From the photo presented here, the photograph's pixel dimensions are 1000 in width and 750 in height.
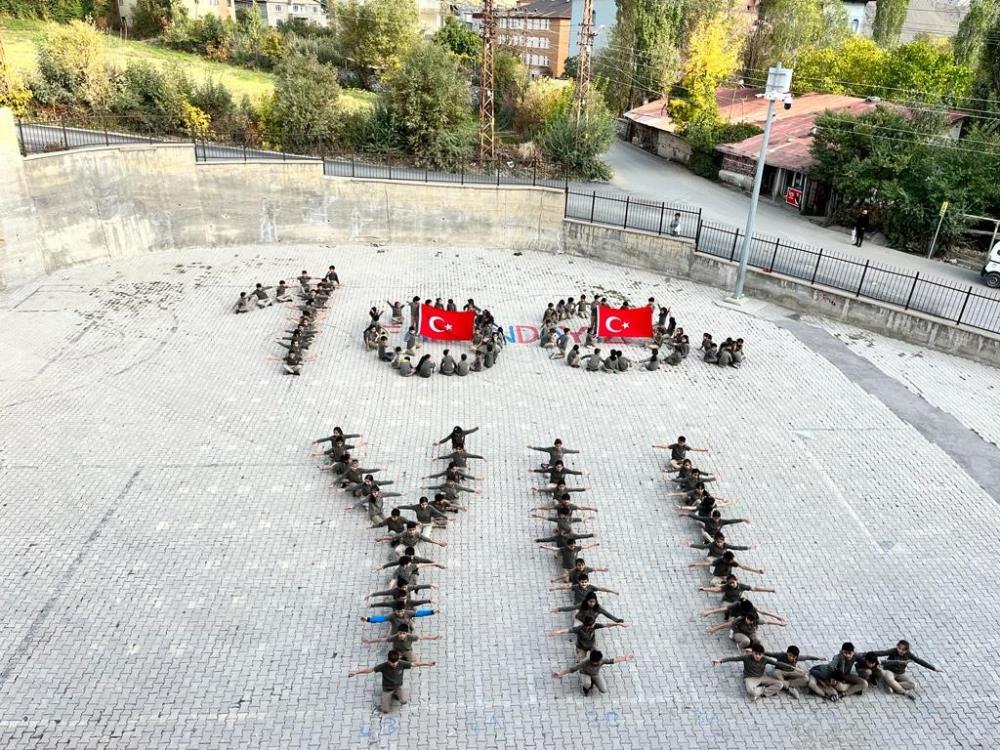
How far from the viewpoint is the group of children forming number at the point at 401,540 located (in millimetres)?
9664

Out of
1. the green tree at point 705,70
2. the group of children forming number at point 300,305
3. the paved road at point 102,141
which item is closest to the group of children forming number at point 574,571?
the group of children forming number at point 300,305

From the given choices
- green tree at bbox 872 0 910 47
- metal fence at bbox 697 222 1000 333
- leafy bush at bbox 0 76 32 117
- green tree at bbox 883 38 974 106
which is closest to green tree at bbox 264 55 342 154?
leafy bush at bbox 0 76 32 117

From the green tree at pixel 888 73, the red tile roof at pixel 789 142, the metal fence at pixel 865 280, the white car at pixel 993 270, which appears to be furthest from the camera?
the green tree at pixel 888 73

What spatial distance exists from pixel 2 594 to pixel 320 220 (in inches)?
683

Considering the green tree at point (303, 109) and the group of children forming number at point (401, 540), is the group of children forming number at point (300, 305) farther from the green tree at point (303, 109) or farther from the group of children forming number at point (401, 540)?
the green tree at point (303, 109)

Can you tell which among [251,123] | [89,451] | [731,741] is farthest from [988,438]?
[251,123]

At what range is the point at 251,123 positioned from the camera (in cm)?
3033

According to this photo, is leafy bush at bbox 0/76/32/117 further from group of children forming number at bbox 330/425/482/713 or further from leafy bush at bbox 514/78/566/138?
group of children forming number at bbox 330/425/482/713

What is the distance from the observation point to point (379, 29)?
43.1 m

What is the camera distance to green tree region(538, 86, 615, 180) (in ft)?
100

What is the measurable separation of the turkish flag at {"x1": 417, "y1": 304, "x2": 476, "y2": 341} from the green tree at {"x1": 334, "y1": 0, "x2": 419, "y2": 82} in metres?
28.1

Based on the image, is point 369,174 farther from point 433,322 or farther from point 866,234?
point 866,234

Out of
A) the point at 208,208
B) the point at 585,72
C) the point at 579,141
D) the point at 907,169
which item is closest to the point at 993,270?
the point at 907,169

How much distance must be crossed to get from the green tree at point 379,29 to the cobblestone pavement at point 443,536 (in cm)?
2817
